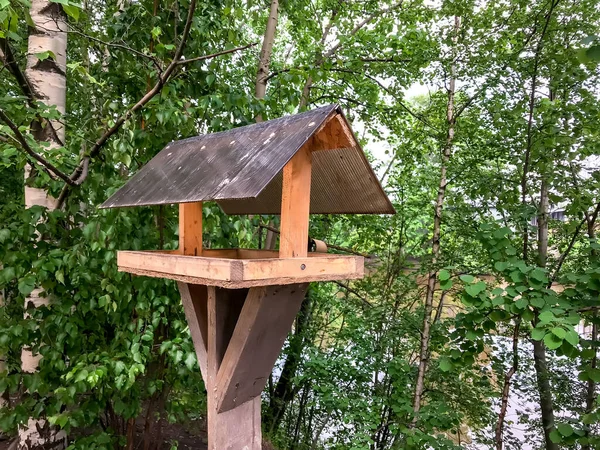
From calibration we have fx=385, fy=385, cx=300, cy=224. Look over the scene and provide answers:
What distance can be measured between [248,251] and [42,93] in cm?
145

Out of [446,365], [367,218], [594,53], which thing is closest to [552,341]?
[446,365]

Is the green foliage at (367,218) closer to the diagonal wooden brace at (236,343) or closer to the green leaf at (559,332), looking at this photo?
the green leaf at (559,332)

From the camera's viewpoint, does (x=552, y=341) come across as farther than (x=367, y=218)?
No

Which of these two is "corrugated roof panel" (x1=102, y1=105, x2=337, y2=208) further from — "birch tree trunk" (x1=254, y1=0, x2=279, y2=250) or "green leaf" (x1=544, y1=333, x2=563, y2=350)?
"birch tree trunk" (x1=254, y1=0, x2=279, y2=250)

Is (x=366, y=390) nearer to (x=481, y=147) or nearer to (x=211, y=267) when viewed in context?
(x=481, y=147)

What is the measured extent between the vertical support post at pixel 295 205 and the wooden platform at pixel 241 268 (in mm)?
49

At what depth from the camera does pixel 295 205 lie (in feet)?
4.04

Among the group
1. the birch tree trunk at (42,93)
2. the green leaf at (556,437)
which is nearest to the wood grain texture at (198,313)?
the birch tree trunk at (42,93)

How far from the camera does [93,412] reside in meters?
1.92

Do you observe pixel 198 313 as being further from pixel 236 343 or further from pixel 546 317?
pixel 546 317

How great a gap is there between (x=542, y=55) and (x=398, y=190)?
1978 mm

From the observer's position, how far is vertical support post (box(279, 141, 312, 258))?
1219 millimetres

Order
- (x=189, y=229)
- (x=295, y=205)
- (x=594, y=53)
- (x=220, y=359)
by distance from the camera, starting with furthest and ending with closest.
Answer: (x=189, y=229) < (x=220, y=359) < (x=295, y=205) < (x=594, y=53)

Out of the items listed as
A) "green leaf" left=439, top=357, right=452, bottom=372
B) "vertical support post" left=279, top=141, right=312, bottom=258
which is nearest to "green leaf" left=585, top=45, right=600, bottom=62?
"vertical support post" left=279, top=141, right=312, bottom=258
